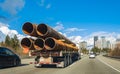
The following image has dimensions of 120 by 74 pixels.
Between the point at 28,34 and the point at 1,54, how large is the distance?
8.88ft

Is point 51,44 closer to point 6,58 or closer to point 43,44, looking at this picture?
point 43,44

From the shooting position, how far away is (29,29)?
24797 mm

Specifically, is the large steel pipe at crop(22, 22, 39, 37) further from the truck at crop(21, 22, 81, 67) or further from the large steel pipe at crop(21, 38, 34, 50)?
the large steel pipe at crop(21, 38, 34, 50)

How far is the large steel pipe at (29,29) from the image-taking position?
24.2 metres

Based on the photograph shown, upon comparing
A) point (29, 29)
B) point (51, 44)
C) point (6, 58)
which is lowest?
point (6, 58)

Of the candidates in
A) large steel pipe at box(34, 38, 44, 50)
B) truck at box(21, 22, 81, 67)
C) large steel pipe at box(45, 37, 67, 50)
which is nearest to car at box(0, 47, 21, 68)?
truck at box(21, 22, 81, 67)

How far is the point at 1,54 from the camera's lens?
24.0m

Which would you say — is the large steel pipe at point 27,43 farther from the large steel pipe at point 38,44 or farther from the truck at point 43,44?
the large steel pipe at point 38,44

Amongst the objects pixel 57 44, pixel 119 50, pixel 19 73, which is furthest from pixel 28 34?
pixel 119 50

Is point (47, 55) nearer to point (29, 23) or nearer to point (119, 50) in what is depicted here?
point (29, 23)

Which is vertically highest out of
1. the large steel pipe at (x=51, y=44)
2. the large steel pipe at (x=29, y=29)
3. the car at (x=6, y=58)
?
the large steel pipe at (x=29, y=29)

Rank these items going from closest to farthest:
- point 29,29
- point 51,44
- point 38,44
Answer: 1. point 29,29
2. point 51,44
3. point 38,44

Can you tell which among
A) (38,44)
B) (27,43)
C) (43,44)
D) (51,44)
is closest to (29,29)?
(27,43)

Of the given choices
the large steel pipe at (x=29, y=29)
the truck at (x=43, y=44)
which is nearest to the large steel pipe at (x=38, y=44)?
the truck at (x=43, y=44)
